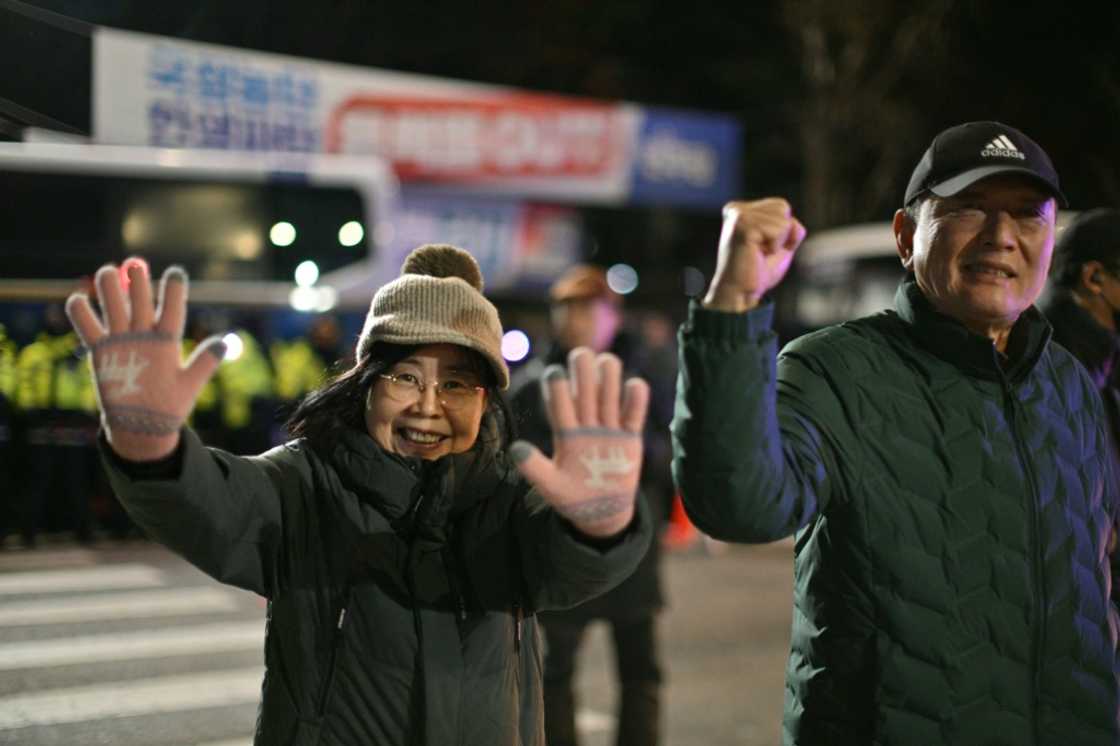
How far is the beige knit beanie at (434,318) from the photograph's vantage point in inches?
87.5

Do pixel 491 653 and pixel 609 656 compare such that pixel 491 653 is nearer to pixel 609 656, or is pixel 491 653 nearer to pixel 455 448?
pixel 455 448

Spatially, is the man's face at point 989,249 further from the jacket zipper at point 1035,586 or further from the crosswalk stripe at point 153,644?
the crosswalk stripe at point 153,644

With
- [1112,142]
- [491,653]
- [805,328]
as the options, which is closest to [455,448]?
[491,653]

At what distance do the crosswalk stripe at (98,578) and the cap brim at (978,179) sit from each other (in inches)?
180

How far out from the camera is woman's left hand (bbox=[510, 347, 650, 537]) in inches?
70.4

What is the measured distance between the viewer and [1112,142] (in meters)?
6.07

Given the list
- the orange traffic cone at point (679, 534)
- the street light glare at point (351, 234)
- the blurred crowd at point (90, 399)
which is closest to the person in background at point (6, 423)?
the blurred crowd at point (90, 399)

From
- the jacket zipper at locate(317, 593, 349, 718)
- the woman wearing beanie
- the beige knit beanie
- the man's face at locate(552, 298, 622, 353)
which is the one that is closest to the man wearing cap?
the woman wearing beanie

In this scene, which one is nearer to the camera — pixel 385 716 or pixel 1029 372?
pixel 385 716

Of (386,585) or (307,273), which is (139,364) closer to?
(386,585)

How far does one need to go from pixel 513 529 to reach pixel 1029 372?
0.97 metres

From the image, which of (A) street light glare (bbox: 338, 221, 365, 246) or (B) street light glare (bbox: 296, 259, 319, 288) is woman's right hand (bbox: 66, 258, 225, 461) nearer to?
(B) street light glare (bbox: 296, 259, 319, 288)

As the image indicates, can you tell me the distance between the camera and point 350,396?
2.29 m

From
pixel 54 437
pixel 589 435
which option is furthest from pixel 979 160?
pixel 54 437
